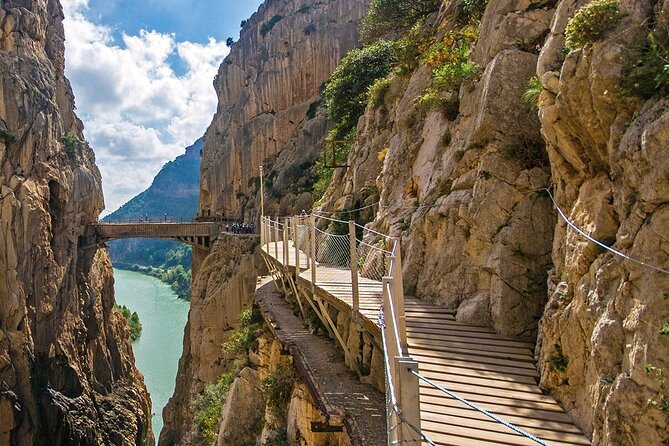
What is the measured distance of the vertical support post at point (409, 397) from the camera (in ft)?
8.07

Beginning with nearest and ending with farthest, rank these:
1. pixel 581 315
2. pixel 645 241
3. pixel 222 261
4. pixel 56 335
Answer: pixel 645 241, pixel 581 315, pixel 56 335, pixel 222 261

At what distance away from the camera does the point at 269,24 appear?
45281mm

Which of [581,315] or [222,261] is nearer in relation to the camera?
[581,315]

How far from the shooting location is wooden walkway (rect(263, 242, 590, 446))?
3.70 meters

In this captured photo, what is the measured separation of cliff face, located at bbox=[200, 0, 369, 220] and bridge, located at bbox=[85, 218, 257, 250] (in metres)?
3.98

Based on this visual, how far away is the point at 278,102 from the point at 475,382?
1495 inches

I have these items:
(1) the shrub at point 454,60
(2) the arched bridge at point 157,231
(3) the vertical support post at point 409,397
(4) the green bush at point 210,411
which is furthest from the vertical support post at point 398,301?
(2) the arched bridge at point 157,231

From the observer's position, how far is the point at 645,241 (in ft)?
10.8

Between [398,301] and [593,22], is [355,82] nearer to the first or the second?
[593,22]

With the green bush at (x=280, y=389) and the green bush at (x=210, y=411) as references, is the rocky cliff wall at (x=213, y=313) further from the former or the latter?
the green bush at (x=280, y=389)

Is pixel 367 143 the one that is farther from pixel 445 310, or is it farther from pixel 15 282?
pixel 15 282

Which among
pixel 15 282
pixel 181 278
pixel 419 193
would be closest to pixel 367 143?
pixel 419 193

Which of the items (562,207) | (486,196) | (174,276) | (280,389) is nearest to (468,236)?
(486,196)

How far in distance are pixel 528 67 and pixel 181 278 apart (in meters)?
110
